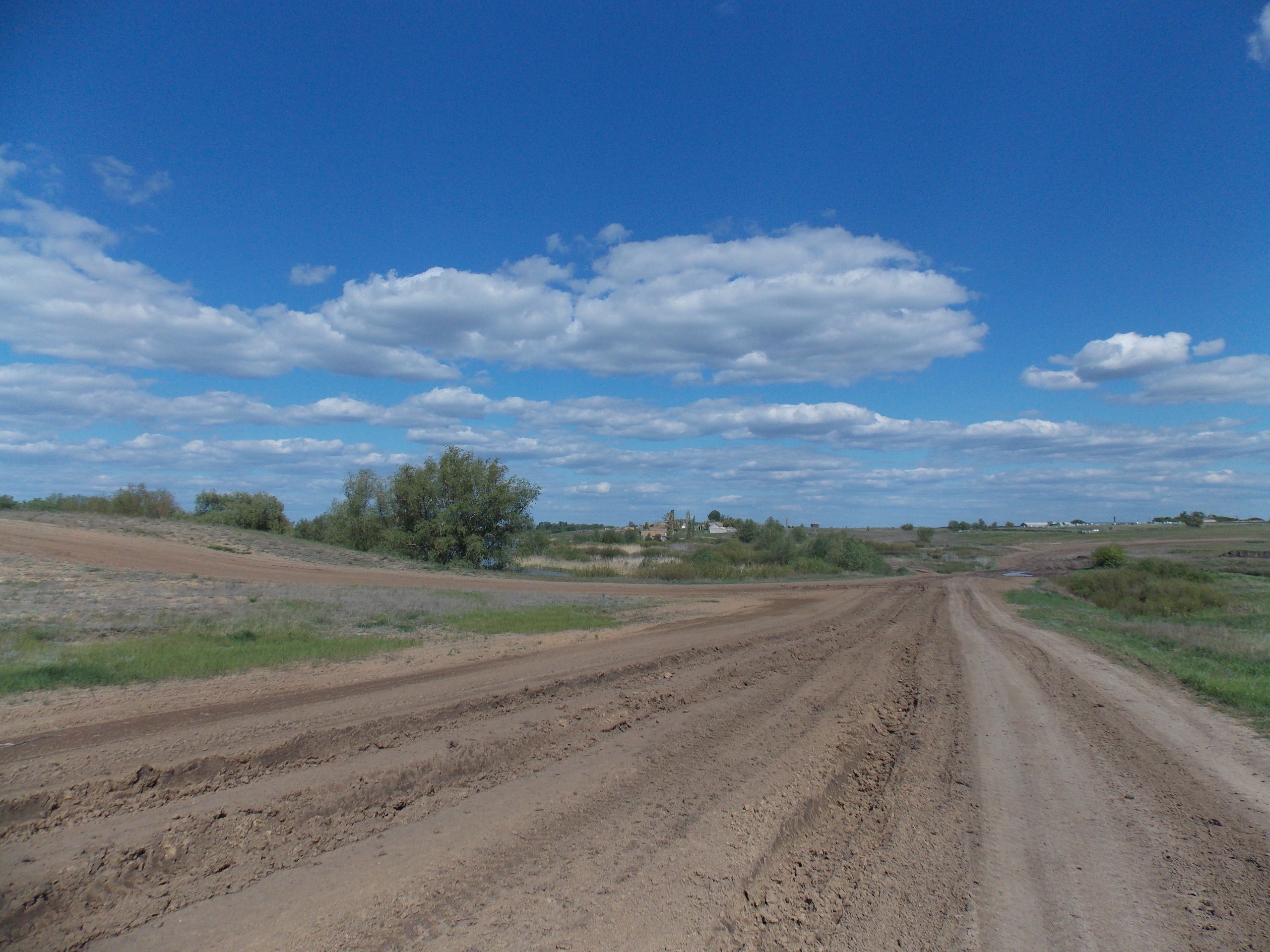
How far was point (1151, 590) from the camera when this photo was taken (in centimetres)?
Result: 3484

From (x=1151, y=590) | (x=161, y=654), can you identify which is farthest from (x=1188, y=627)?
(x=161, y=654)

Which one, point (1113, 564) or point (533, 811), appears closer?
point (533, 811)

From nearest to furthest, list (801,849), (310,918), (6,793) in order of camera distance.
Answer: (310,918), (801,849), (6,793)

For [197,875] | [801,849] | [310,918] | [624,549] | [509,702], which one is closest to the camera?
[310,918]

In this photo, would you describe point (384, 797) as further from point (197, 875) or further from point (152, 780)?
point (152, 780)

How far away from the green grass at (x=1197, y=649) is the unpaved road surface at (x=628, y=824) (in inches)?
53.3

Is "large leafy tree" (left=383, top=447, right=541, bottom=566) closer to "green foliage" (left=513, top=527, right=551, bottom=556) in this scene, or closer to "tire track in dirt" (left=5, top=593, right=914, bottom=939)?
"green foliage" (left=513, top=527, right=551, bottom=556)

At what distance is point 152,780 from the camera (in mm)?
6262

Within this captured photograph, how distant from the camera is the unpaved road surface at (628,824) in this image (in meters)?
4.29

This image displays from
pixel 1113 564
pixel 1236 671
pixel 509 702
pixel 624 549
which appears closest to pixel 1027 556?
pixel 1113 564

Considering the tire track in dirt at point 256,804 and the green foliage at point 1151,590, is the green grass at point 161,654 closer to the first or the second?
the tire track in dirt at point 256,804

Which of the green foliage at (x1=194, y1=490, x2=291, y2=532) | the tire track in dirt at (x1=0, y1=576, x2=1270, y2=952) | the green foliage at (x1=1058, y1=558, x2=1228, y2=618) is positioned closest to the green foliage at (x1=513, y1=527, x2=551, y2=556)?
the green foliage at (x1=194, y1=490, x2=291, y2=532)

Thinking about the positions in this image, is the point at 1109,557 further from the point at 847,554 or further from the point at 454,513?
the point at 454,513

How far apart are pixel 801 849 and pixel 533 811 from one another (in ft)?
7.19
